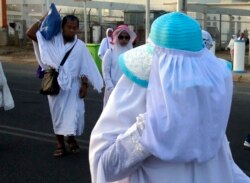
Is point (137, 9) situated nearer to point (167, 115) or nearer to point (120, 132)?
point (120, 132)

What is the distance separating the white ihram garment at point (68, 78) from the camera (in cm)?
730

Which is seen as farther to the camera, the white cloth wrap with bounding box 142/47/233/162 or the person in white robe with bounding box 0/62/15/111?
the person in white robe with bounding box 0/62/15/111

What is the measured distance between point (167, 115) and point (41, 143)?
6.02 m

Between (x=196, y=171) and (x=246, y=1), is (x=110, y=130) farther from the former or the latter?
(x=246, y=1)

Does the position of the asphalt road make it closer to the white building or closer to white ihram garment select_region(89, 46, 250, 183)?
white ihram garment select_region(89, 46, 250, 183)

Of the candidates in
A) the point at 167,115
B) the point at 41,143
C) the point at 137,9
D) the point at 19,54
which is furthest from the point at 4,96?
the point at 137,9

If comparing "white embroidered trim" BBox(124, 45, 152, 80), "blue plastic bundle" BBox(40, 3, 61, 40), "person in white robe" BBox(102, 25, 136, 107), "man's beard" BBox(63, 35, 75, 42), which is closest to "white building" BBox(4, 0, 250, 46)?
"person in white robe" BBox(102, 25, 136, 107)

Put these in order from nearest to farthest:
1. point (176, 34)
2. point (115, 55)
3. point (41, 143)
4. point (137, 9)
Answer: point (176, 34) → point (41, 143) → point (115, 55) → point (137, 9)

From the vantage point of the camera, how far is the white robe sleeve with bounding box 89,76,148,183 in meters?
2.50

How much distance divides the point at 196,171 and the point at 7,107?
5670 mm

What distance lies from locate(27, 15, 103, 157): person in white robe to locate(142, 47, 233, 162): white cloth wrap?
482cm

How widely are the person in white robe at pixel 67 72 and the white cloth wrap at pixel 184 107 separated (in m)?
4.82

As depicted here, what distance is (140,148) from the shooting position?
248 cm

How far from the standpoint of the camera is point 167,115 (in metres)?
2.43
